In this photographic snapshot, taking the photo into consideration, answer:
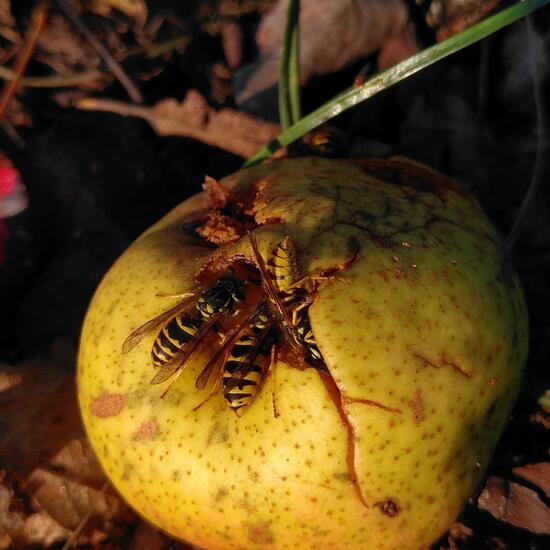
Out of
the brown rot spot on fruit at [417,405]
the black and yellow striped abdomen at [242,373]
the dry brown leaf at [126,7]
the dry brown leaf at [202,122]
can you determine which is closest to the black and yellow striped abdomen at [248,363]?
the black and yellow striped abdomen at [242,373]

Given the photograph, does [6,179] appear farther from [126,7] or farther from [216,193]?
[126,7]

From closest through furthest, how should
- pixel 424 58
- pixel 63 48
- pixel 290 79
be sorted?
pixel 424 58 < pixel 290 79 < pixel 63 48

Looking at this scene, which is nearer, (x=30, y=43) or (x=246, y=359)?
(x=246, y=359)

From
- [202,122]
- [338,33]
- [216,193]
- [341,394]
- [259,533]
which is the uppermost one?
[338,33]

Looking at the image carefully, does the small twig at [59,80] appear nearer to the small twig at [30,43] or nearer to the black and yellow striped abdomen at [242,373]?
the small twig at [30,43]

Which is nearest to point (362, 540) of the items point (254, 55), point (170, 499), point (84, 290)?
point (170, 499)

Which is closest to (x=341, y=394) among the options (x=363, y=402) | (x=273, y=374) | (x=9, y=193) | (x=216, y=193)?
(x=363, y=402)

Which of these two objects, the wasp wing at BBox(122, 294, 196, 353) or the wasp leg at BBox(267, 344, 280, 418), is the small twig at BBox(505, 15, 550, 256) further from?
the wasp wing at BBox(122, 294, 196, 353)
